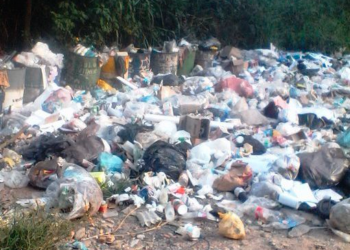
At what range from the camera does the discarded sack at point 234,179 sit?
4.70 m

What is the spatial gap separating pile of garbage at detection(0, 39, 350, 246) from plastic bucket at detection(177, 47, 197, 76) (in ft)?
1.24

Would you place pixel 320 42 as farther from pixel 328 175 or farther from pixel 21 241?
pixel 21 241

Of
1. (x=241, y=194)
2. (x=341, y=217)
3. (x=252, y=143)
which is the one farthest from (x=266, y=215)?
(x=252, y=143)

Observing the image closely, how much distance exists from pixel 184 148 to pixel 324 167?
126 centimetres

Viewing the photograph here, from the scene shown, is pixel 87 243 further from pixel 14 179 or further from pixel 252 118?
pixel 252 118

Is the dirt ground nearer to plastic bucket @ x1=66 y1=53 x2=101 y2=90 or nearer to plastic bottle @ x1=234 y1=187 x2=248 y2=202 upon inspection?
plastic bottle @ x1=234 y1=187 x2=248 y2=202

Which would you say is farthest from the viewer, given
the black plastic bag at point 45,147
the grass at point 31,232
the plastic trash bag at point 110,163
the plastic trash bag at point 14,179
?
the black plastic bag at point 45,147

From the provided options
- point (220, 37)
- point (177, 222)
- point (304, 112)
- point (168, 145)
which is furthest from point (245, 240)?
point (220, 37)

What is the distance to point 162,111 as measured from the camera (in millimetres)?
6633

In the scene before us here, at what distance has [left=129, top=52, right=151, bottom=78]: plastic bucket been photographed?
8.34m

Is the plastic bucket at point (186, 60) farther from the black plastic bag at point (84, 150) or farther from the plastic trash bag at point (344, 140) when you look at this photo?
the black plastic bag at point (84, 150)

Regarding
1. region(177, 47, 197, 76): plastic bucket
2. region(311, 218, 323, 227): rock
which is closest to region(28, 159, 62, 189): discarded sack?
region(311, 218, 323, 227): rock

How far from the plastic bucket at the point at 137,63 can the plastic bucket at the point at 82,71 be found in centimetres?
85

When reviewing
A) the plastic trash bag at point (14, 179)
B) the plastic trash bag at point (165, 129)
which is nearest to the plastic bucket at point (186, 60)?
the plastic trash bag at point (165, 129)
